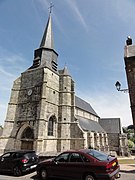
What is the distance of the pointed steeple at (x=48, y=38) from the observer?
2589 cm

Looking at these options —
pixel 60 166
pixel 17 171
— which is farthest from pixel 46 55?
pixel 60 166

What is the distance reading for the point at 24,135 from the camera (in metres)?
20.6

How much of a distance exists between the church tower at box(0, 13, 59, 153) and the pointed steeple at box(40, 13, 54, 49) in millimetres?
1230

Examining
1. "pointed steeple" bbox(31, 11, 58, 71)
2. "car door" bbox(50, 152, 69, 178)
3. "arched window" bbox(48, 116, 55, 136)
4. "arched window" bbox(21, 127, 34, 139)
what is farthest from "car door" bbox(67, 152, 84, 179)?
"pointed steeple" bbox(31, 11, 58, 71)

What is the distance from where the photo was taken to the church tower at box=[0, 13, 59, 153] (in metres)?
19.0

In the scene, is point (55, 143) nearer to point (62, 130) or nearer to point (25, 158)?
point (62, 130)

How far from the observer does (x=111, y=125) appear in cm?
3866

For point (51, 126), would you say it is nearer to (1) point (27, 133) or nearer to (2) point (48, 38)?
(1) point (27, 133)

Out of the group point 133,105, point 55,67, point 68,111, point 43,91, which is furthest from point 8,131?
point 133,105

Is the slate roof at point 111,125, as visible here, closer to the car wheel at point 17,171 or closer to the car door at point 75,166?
the car wheel at point 17,171

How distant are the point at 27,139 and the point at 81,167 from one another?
15889mm

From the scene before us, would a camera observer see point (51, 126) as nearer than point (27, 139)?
No

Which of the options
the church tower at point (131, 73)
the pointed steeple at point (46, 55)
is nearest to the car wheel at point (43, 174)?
the church tower at point (131, 73)

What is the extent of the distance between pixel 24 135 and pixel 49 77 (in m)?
9.74
